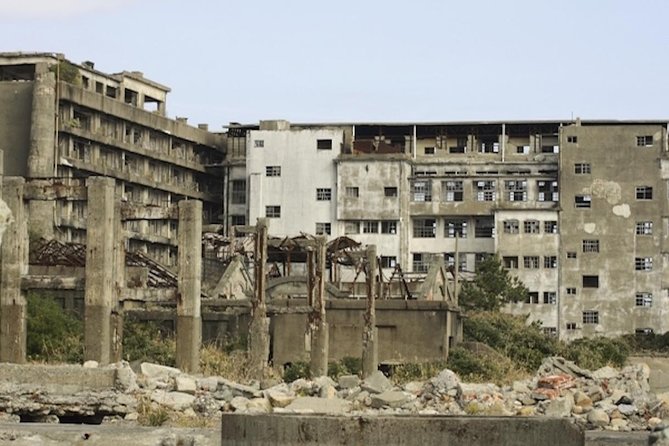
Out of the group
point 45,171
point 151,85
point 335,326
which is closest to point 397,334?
point 335,326

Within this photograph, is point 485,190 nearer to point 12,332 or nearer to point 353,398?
A: point 12,332

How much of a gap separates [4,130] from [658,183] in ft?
113

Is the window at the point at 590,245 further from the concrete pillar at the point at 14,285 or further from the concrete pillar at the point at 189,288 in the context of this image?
the concrete pillar at the point at 14,285

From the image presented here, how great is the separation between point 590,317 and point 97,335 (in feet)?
172

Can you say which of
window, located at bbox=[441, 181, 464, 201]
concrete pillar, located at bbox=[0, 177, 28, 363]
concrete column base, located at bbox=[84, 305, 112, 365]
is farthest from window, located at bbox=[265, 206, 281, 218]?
concrete column base, located at bbox=[84, 305, 112, 365]

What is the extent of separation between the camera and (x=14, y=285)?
3997 centimetres

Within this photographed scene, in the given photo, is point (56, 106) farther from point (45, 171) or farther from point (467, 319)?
point (467, 319)

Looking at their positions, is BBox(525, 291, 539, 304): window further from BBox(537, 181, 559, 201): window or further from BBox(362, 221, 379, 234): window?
BBox(362, 221, 379, 234): window

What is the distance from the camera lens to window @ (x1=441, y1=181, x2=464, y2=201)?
3531 inches

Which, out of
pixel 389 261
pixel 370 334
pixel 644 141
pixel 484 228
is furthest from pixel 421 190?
pixel 370 334

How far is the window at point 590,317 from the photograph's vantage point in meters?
87.5

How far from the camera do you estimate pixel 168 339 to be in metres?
49.6

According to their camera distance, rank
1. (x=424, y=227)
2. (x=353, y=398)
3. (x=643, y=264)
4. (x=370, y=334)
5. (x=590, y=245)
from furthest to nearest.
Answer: (x=424, y=227), (x=590, y=245), (x=643, y=264), (x=370, y=334), (x=353, y=398)

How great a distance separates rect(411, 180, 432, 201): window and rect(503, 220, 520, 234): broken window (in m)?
4.52
